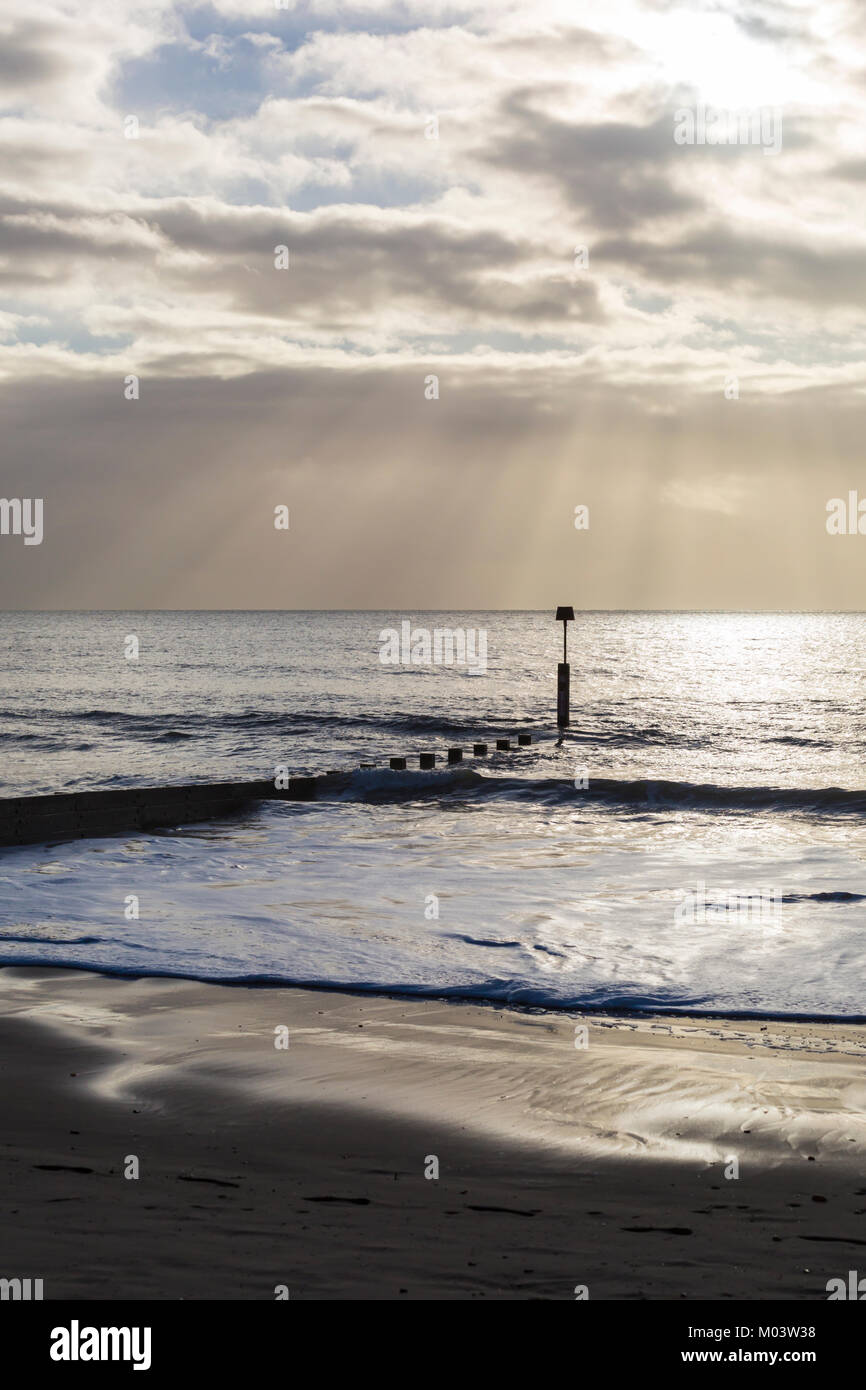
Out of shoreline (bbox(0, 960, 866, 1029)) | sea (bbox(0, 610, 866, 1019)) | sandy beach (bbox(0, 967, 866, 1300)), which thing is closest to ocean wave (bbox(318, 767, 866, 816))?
sea (bbox(0, 610, 866, 1019))

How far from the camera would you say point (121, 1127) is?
6.08 metres

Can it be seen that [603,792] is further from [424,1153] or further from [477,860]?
[424,1153]

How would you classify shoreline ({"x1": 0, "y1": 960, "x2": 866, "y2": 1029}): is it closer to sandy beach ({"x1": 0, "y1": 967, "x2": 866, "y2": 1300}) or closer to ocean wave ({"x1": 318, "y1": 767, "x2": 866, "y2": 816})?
sandy beach ({"x1": 0, "y1": 967, "x2": 866, "y2": 1300})

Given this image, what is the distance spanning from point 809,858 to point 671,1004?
9067 millimetres

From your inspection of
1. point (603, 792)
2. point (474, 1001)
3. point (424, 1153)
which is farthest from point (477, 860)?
point (424, 1153)

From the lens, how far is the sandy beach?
445cm

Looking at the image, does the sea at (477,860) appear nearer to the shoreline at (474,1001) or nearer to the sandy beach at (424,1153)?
the shoreline at (474,1001)

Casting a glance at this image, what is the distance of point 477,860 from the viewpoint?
17000 millimetres

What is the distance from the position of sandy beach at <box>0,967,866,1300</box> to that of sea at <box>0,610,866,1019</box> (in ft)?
4.68

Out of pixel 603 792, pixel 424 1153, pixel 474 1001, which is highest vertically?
pixel 424 1153

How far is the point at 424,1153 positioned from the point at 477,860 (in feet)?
36.9

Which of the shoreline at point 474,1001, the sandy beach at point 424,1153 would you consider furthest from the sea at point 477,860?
the sandy beach at point 424,1153

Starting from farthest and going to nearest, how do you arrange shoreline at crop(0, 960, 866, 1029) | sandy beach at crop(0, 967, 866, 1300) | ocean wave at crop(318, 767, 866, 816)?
ocean wave at crop(318, 767, 866, 816), shoreline at crop(0, 960, 866, 1029), sandy beach at crop(0, 967, 866, 1300)

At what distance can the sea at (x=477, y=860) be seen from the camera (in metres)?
10.2
